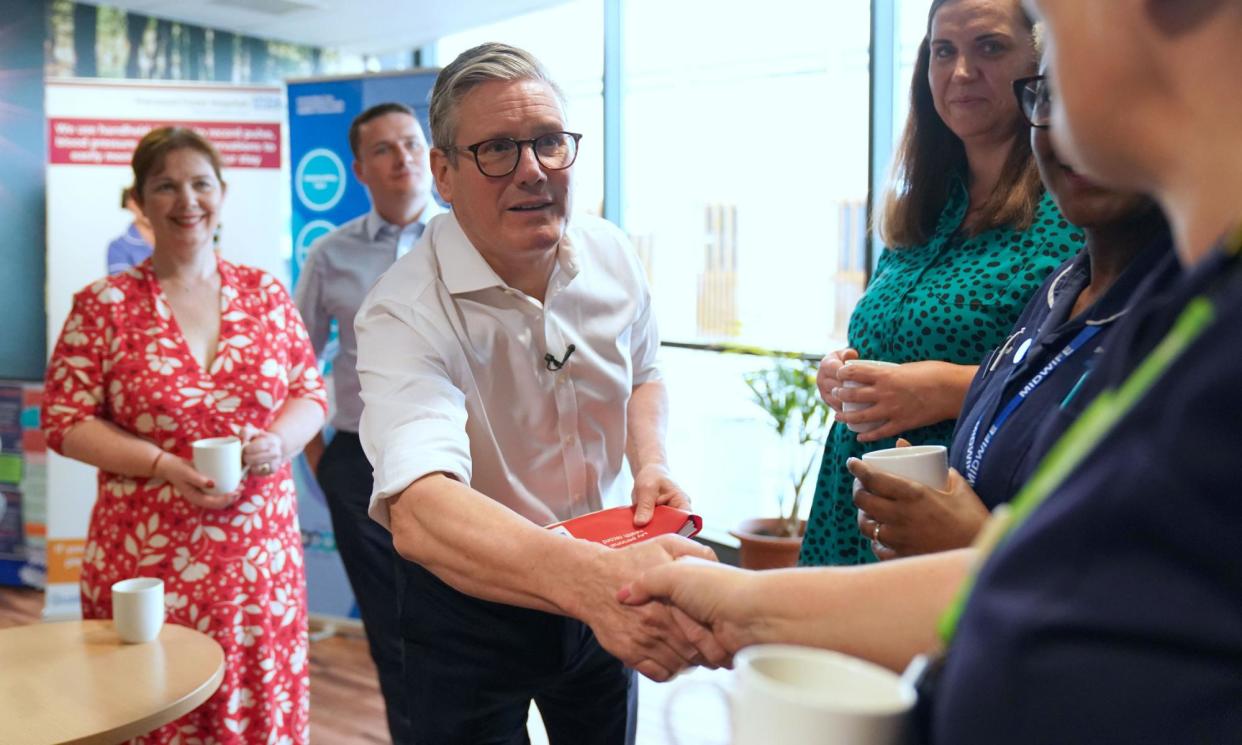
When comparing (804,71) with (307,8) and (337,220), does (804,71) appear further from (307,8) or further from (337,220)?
(307,8)

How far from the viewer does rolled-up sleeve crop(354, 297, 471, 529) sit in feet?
5.02

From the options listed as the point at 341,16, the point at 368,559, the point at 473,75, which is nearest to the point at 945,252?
the point at 473,75

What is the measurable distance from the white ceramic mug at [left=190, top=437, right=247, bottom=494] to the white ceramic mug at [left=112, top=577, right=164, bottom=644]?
0.36 metres

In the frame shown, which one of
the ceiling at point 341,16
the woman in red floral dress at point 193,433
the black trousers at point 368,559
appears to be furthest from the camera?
the ceiling at point 341,16

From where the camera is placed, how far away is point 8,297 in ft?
19.4

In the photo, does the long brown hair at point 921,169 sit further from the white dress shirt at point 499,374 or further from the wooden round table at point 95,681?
the wooden round table at point 95,681

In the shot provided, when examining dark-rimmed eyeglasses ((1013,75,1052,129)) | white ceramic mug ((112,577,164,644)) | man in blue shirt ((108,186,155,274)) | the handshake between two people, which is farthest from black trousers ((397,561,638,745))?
man in blue shirt ((108,186,155,274))

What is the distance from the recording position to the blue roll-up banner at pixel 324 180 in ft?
15.5

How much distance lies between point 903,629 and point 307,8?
607 centimetres

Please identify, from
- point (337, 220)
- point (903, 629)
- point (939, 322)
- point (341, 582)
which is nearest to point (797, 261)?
point (337, 220)

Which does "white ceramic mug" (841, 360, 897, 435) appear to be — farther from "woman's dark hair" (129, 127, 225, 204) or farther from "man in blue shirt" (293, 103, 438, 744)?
"woman's dark hair" (129, 127, 225, 204)

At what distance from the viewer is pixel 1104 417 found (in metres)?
0.55

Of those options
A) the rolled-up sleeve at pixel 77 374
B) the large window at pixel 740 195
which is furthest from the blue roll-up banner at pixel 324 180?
the rolled-up sleeve at pixel 77 374

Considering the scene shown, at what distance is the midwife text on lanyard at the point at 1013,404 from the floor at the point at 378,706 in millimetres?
2394
